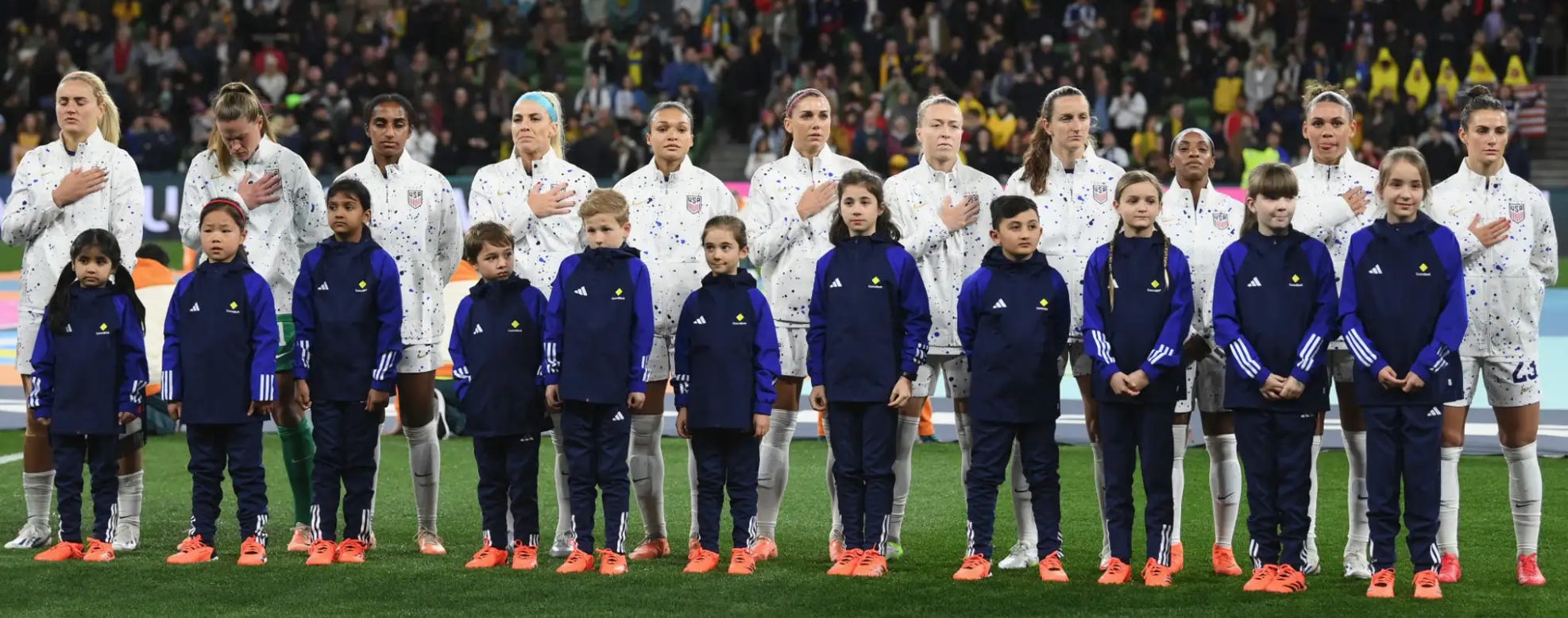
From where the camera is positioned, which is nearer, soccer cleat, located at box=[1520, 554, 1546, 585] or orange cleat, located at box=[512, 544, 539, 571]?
soccer cleat, located at box=[1520, 554, 1546, 585]

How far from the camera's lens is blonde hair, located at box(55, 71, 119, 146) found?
7.96 metres

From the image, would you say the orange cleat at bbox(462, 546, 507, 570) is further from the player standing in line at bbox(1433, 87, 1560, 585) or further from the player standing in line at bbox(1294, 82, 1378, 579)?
the player standing in line at bbox(1433, 87, 1560, 585)

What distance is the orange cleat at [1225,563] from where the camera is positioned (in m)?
7.25

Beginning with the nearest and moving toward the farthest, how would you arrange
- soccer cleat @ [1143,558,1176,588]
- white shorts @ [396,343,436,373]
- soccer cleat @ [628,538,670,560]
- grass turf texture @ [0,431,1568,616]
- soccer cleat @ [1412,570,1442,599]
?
grass turf texture @ [0,431,1568,616]
soccer cleat @ [1412,570,1442,599]
soccer cleat @ [1143,558,1176,588]
white shorts @ [396,343,436,373]
soccer cleat @ [628,538,670,560]

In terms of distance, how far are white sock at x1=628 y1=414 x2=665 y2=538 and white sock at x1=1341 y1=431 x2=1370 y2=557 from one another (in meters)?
2.82

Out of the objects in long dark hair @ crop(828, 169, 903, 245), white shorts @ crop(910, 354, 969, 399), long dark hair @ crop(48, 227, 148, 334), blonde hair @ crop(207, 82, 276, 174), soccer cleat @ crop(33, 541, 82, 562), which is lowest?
soccer cleat @ crop(33, 541, 82, 562)

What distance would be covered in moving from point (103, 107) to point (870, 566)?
3.96 meters

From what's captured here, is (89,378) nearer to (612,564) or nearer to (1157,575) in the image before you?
(612,564)

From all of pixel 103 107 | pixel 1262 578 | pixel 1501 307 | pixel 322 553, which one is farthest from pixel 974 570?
pixel 103 107

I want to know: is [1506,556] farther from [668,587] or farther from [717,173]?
[717,173]

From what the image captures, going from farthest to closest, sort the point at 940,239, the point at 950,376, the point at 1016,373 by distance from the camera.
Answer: the point at 950,376 < the point at 940,239 < the point at 1016,373

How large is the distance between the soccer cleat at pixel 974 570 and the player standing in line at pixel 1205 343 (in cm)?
76

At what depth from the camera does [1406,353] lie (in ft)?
22.0

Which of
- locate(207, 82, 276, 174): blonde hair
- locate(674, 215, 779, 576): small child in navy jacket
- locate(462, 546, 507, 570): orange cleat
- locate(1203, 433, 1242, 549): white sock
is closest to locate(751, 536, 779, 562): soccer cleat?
locate(674, 215, 779, 576): small child in navy jacket
